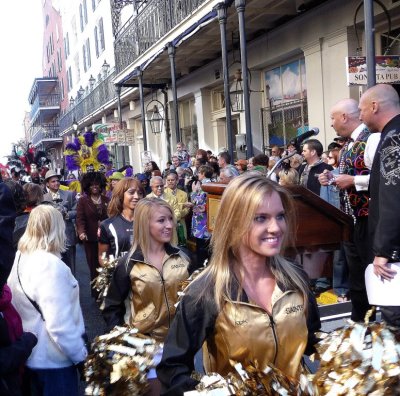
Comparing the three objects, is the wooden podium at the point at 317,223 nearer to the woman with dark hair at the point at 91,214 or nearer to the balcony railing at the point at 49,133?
the woman with dark hair at the point at 91,214

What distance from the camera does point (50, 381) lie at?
123 inches

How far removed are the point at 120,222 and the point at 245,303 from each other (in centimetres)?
288

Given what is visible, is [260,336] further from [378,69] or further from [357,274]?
[378,69]

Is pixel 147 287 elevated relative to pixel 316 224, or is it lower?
lower

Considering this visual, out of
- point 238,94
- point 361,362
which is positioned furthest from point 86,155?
point 361,362

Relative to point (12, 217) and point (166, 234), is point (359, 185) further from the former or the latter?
point (12, 217)

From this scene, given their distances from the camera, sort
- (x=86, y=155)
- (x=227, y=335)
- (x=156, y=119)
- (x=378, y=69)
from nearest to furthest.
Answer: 1. (x=227, y=335)
2. (x=378, y=69)
3. (x=86, y=155)
4. (x=156, y=119)

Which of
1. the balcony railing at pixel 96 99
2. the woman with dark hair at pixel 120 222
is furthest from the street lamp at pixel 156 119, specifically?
the woman with dark hair at pixel 120 222

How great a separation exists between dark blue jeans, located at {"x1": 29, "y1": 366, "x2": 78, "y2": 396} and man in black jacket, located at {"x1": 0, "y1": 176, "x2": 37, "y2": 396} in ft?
1.33

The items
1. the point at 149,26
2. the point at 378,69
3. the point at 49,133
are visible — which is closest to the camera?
the point at 378,69

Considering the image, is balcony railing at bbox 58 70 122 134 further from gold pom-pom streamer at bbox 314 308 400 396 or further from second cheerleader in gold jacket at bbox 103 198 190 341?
gold pom-pom streamer at bbox 314 308 400 396

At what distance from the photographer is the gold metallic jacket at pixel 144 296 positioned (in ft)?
10.5

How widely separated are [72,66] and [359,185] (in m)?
41.5

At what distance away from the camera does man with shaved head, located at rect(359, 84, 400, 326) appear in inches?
A: 118
